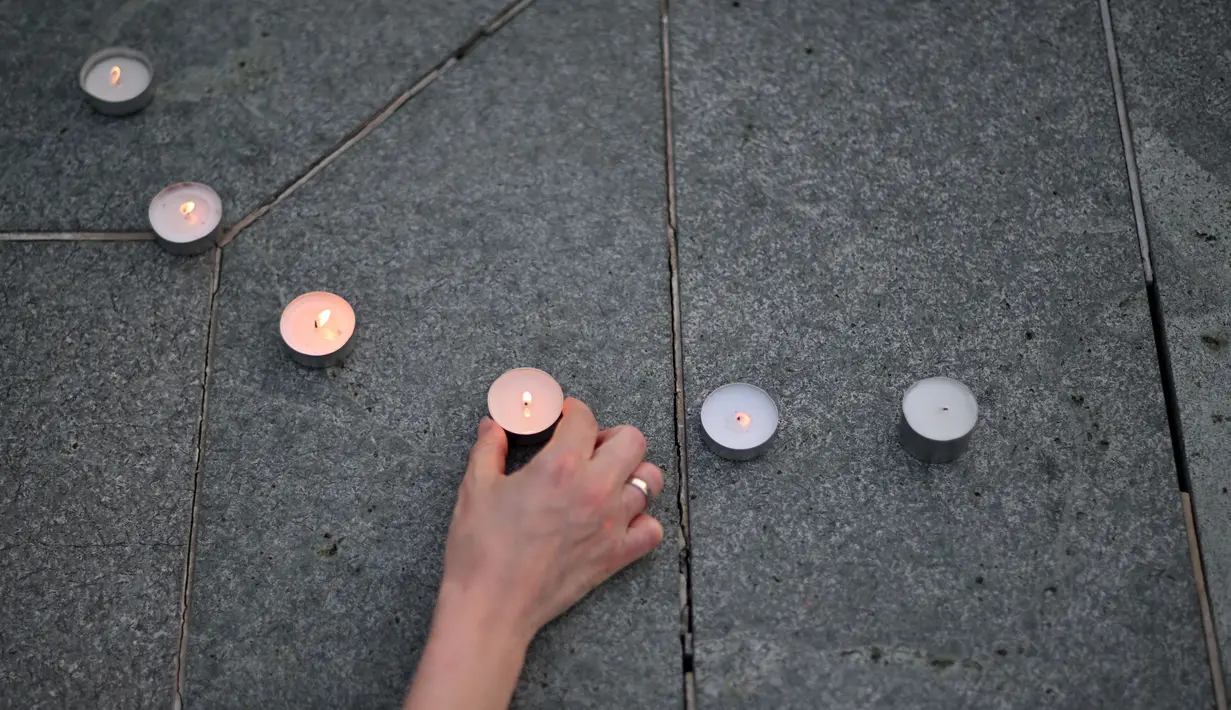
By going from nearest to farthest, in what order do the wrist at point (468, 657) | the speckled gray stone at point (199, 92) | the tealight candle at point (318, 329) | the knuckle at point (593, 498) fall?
Result: 1. the wrist at point (468, 657)
2. the knuckle at point (593, 498)
3. the tealight candle at point (318, 329)
4. the speckled gray stone at point (199, 92)

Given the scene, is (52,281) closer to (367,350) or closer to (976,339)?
(367,350)

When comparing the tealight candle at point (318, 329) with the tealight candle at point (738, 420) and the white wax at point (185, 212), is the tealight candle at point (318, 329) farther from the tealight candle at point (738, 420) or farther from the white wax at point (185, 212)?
the tealight candle at point (738, 420)

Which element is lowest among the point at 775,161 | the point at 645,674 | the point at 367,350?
the point at 645,674

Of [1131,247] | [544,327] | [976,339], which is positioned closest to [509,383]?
[544,327]

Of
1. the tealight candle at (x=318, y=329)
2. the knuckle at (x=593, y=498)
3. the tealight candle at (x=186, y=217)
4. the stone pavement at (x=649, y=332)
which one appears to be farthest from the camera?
the tealight candle at (x=186, y=217)

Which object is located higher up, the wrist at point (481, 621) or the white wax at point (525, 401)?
the white wax at point (525, 401)

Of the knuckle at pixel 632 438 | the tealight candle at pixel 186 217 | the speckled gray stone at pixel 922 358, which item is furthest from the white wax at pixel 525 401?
the tealight candle at pixel 186 217

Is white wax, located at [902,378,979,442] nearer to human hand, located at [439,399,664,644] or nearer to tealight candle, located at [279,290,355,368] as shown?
human hand, located at [439,399,664,644]
